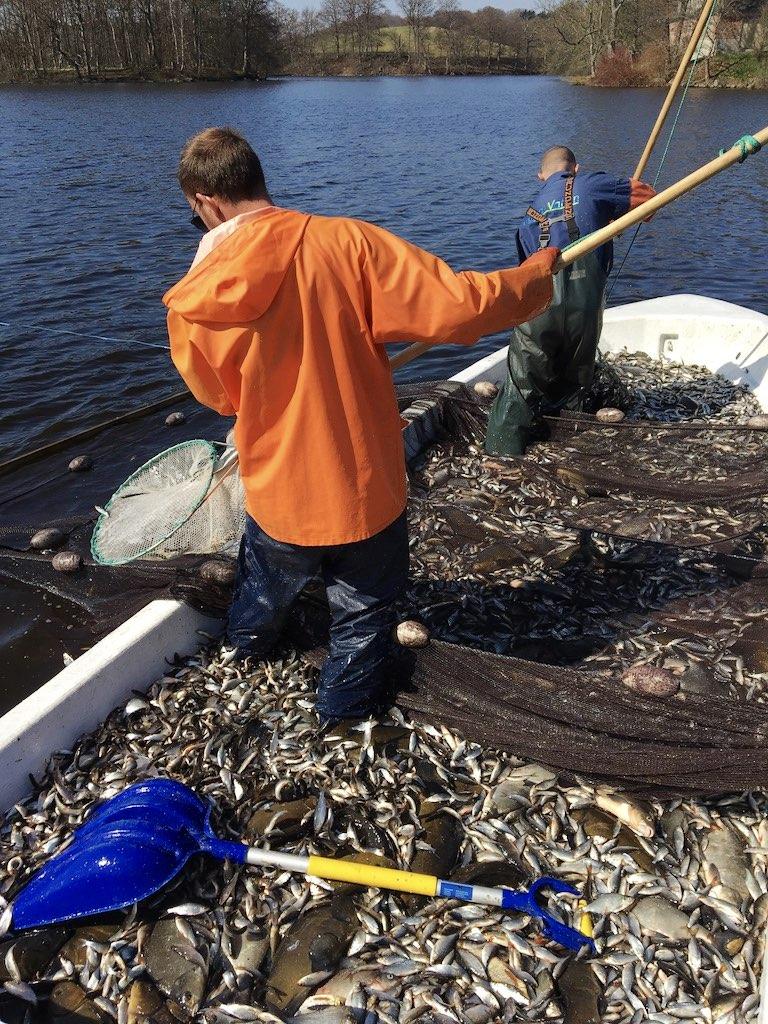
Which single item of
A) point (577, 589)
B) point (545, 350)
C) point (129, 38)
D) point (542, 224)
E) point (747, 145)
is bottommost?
point (577, 589)

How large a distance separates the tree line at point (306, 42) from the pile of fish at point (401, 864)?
180ft

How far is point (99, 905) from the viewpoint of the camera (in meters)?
2.91

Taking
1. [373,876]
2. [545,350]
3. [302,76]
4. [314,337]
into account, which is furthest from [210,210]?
[302,76]

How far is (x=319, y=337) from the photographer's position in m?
2.80

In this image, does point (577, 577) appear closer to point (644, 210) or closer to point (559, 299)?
point (644, 210)

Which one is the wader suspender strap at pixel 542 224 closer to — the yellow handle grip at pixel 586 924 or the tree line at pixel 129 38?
the yellow handle grip at pixel 586 924

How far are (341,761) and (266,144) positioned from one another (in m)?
33.8

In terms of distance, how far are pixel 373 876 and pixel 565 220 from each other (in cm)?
A: 512

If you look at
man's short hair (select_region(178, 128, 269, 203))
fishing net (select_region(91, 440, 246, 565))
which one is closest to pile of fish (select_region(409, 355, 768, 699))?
fishing net (select_region(91, 440, 246, 565))

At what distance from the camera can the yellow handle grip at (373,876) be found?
2.95 m

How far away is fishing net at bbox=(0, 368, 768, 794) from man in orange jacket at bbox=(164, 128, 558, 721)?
95cm

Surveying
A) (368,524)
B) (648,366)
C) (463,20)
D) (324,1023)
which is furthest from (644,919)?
(463,20)

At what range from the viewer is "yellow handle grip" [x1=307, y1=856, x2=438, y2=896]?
2949mm

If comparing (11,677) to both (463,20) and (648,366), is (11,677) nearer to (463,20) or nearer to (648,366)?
(648,366)
